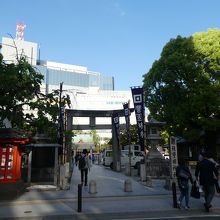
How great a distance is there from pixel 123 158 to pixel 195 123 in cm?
1066

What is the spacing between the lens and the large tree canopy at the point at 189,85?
27609mm

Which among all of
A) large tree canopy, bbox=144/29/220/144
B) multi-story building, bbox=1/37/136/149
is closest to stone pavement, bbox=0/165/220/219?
large tree canopy, bbox=144/29/220/144

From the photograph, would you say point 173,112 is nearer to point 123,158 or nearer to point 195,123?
point 195,123

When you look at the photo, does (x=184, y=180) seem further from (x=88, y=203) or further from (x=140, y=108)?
(x=140, y=108)

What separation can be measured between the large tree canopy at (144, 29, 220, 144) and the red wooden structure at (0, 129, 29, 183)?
56.9 feet

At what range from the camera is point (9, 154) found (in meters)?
14.6

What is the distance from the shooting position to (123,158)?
3666 cm

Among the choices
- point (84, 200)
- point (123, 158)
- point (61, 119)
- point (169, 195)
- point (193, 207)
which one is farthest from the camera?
point (123, 158)

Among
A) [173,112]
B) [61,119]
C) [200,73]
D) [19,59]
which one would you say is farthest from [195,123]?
[19,59]

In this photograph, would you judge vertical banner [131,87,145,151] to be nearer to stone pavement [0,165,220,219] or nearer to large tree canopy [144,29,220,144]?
stone pavement [0,165,220,219]

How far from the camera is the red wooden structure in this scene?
46.0 ft

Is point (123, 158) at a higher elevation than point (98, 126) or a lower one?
lower

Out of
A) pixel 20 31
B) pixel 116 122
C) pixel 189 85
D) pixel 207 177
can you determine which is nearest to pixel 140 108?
pixel 116 122

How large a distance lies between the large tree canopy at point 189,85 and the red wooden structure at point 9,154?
1734 centimetres
